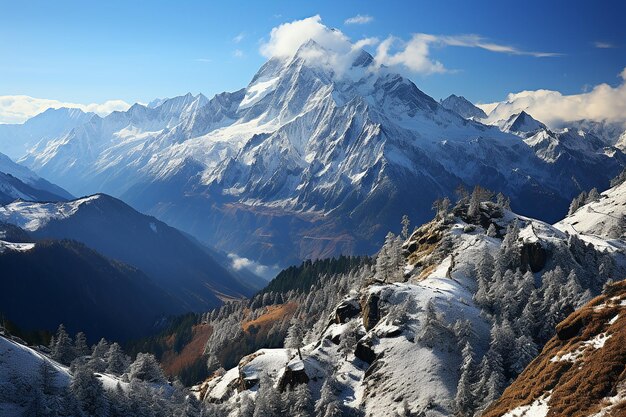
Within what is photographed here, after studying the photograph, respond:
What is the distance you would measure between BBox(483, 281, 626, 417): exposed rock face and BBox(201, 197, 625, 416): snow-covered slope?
13.6 m

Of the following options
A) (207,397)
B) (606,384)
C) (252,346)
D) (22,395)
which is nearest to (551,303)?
(606,384)

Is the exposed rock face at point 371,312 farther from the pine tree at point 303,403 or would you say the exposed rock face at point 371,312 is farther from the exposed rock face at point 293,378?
the pine tree at point 303,403

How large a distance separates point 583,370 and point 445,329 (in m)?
43.5

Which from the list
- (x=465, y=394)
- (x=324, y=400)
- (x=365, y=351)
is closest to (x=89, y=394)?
(x=324, y=400)

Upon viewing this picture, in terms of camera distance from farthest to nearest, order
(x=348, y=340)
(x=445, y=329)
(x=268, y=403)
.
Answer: (x=348, y=340) → (x=445, y=329) → (x=268, y=403)

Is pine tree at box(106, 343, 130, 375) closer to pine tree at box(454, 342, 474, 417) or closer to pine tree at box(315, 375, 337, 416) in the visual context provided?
pine tree at box(315, 375, 337, 416)

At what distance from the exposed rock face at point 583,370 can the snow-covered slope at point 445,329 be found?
44.8 feet

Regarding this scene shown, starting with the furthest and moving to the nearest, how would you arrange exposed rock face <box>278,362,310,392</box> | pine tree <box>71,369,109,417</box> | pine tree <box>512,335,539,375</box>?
exposed rock face <box>278,362,310,392</box> → pine tree <box>71,369,109,417</box> → pine tree <box>512,335,539,375</box>

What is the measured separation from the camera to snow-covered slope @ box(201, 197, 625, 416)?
91.6 m

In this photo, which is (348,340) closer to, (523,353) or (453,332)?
(453,332)

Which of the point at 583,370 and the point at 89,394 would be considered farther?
the point at 89,394

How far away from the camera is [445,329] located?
102250 mm

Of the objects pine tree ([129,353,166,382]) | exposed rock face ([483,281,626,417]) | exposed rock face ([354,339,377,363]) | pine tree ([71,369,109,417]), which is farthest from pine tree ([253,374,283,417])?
exposed rock face ([483,281,626,417])

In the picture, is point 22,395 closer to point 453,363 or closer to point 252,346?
point 453,363
